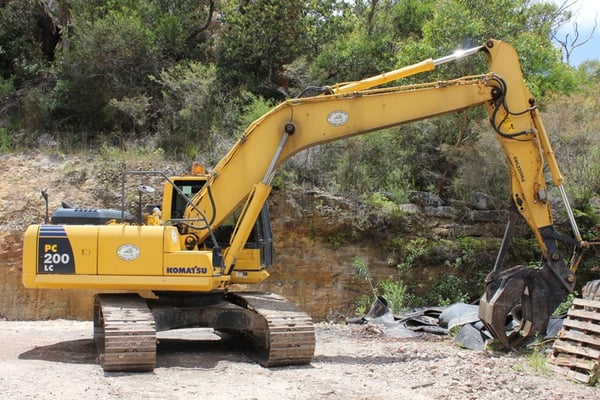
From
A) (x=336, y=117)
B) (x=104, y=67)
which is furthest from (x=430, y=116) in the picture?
(x=104, y=67)

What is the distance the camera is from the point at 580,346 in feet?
27.6

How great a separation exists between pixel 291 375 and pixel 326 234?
8.05 m

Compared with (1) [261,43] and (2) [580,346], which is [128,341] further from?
(1) [261,43]

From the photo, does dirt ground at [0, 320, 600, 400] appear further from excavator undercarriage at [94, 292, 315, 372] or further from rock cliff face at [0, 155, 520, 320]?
rock cliff face at [0, 155, 520, 320]

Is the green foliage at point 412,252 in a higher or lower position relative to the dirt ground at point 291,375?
higher

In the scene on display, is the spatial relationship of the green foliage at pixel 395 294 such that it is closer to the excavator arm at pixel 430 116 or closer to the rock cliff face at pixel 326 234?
the rock cliff face at pixel 326 234

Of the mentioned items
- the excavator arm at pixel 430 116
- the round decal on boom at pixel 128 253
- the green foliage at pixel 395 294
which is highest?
the excavator arm at pixel 430 116

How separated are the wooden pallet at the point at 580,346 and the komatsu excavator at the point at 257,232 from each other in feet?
2.16

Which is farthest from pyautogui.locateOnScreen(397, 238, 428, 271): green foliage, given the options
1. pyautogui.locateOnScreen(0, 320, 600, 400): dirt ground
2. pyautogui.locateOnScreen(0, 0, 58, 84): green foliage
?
pyautogui.locateOnScreen(0, 0, 58, 84): green foliage

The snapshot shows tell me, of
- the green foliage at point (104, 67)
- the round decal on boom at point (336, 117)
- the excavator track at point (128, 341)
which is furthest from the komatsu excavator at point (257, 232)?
the green foliage at point (104, 67)

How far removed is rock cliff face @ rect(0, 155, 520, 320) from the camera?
1533 centimetres

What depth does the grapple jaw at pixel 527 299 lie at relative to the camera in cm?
943

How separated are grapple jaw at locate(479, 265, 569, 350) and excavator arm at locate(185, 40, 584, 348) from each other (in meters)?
0.01

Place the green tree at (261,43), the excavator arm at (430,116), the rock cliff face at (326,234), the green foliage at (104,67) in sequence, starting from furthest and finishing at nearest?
1. the green tree at (261,43)
2. the green foliage at (104,67)
3. the rock cliff face at (326,234)
4. the excavator arm at (430,116)
